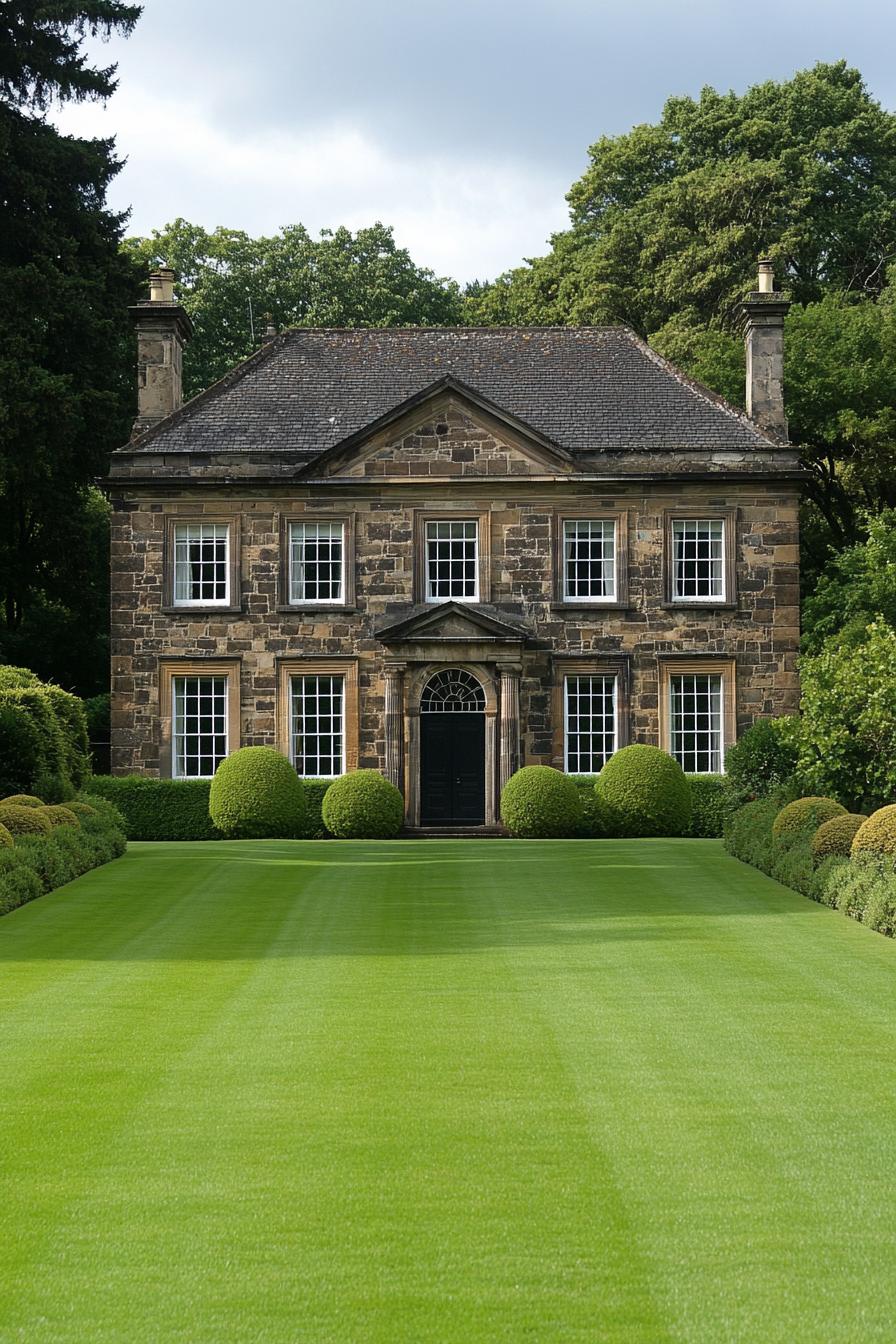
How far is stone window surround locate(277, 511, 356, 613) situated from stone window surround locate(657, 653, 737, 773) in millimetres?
6599

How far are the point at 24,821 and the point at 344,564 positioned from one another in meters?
13.0

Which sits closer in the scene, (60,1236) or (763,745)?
(60,1236)

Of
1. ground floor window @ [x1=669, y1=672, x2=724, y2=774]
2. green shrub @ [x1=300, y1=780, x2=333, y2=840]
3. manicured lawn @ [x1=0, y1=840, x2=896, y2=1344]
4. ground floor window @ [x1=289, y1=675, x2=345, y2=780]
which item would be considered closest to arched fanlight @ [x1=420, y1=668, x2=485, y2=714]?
ground floor window @ [x1=289, y1=675, x2=345, y2=780]

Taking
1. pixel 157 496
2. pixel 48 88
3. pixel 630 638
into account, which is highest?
pixel 48 88

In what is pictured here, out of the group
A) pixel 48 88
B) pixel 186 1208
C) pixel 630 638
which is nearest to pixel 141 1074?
pixel 186 1208

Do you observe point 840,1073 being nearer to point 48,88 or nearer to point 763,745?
point 763,745

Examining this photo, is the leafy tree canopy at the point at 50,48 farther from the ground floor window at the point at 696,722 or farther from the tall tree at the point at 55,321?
the ground floor window at the point at 696,722

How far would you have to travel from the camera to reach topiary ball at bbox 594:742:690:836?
1276 inches

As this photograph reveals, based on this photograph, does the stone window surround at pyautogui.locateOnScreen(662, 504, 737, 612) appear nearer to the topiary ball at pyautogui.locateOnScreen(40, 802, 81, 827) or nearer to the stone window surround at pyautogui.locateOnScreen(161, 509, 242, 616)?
the stone window surround at pyautogui.locateOnScreen(161, 509, 242, 616)

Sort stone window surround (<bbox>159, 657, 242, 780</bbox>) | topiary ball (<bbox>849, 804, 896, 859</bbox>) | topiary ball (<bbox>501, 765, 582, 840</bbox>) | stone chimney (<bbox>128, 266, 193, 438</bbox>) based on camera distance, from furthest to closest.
A: stone chimney (<bbox>128, 266, 193, 438</bbox>)
stone window surround (<bbox>159, 657, 242, 780</bbox>)
topiary ball (<bbox>501, 765, 582, 840</bbox>)
topiary ball (<bbox>849, 804, 896, 859</bbox>)

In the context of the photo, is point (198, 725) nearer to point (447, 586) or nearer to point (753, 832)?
point (447, 586)

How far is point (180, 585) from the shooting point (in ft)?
116

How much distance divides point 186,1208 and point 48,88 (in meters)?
38.7

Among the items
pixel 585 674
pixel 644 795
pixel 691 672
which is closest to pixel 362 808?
pixel 644 795
